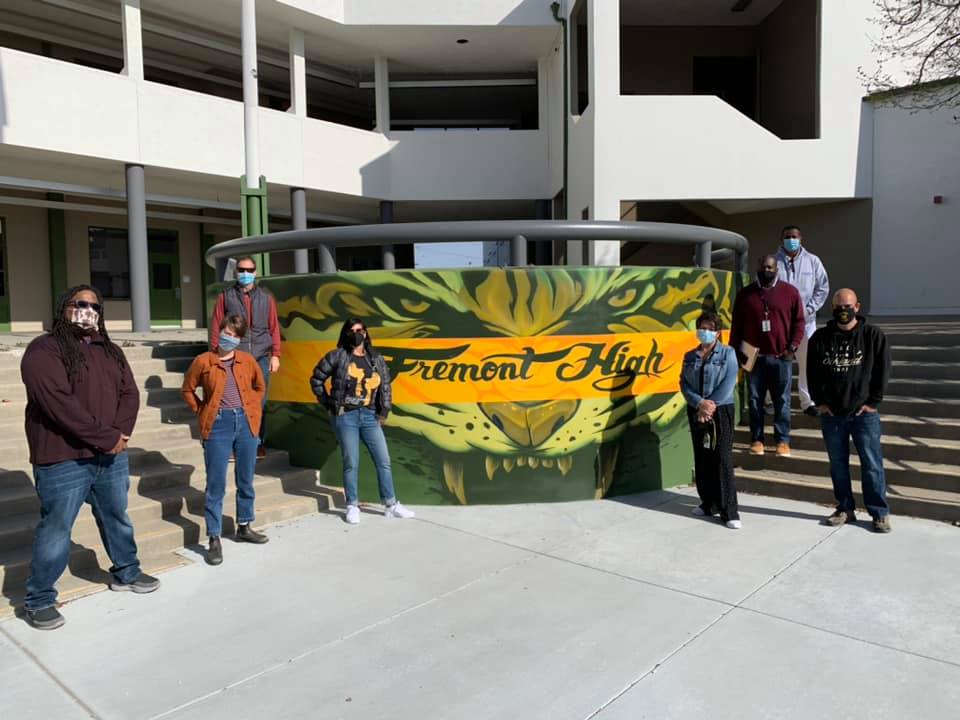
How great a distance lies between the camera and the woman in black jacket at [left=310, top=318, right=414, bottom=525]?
18.0 feet

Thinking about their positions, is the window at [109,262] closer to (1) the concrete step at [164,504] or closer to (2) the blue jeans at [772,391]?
(1) the concrete step at [164,504]

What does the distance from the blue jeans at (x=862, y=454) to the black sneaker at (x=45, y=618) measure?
5096 millimetres

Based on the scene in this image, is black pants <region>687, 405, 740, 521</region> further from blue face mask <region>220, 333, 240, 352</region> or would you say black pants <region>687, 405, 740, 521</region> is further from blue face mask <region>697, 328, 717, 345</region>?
blue face mask <region>220, 333, 240, 352</region>

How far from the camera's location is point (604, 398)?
6.05m

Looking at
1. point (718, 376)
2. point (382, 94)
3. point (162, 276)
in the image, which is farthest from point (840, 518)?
point (162, 276)

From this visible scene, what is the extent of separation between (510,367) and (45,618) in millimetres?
3574

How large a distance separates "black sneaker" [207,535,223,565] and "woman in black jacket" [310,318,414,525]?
3.57 feet

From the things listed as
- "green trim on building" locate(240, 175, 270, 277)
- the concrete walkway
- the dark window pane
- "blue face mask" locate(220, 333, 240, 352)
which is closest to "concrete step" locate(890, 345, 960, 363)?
the concrete walkway

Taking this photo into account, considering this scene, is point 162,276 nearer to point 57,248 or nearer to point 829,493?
point 57,248

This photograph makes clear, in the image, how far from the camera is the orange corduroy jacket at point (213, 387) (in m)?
4.77

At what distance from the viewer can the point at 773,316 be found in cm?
615

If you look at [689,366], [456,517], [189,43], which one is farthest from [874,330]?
[189,43]

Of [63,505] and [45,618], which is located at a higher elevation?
[63,505]

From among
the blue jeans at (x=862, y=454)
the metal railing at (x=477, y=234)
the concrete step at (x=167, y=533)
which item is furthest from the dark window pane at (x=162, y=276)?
the blue jeans at (x=862, y=454)
